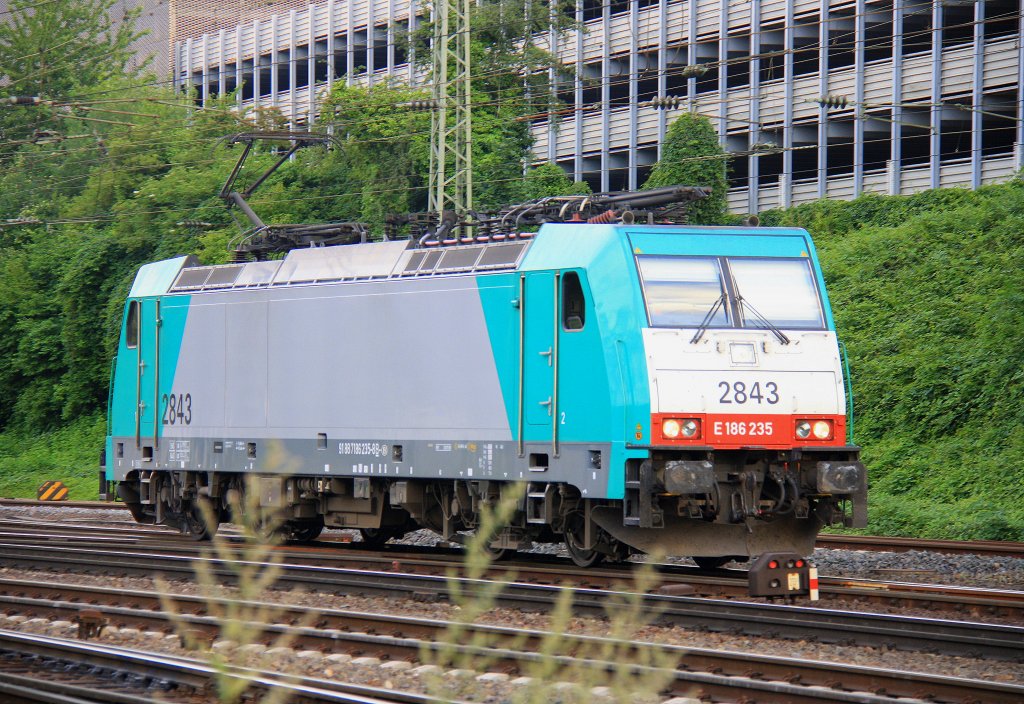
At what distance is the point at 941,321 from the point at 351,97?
794 inches

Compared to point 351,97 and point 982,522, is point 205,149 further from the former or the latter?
point 982,522

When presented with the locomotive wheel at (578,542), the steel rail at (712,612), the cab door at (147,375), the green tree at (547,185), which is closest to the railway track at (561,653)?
the steel rail at (712,612)

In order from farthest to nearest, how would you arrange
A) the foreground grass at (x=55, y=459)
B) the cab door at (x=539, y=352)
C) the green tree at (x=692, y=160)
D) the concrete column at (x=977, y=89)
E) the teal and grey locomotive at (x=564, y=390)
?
the green tree at (x=692, y=160) < the foreground grass at (x=55, y=459) < the concrete column at (x=977, y=89) < the cab door at (x=539, y=352) < the teal and grey locomotive at (x=564, y=390)

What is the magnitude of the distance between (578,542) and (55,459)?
85.6 ft

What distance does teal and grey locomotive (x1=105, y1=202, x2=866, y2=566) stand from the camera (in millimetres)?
13234

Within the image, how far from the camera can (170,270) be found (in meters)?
19.7

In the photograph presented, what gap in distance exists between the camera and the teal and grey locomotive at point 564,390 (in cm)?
1323

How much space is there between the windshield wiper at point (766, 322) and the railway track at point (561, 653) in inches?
180

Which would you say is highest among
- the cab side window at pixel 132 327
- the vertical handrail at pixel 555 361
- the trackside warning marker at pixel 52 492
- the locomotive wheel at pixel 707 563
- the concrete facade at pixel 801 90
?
the concrete facade at pixel 801 90

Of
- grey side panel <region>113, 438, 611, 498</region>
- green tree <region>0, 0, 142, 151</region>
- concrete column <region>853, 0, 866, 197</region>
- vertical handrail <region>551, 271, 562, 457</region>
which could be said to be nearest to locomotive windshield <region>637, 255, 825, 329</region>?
vertical handrail <region>551, 271, 562, 457</region>

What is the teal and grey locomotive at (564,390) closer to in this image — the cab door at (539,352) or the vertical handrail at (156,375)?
the cab door at (539,352)

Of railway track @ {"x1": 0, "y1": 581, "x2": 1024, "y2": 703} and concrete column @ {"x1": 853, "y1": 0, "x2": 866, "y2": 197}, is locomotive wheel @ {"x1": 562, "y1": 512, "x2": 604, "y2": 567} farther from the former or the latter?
concrete column @ {"x1": 853, "y1": 0, "x2": 866, "y2": 197}

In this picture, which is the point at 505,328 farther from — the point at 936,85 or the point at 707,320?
the point at 936,85

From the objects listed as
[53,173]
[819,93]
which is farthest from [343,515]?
[53,173]
